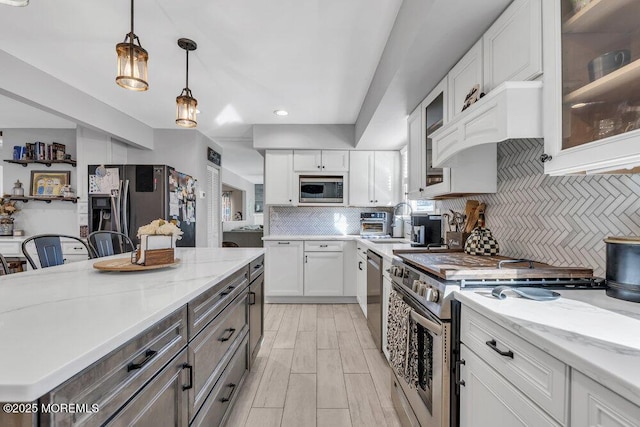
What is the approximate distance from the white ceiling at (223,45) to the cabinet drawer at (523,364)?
1899mm

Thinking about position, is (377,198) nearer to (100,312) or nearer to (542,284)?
(542,284)

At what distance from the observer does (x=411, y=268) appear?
1675 millimetres

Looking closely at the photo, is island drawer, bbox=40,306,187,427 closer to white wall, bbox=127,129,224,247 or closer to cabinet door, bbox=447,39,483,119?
cabinet door, bbox=447,39,483,119

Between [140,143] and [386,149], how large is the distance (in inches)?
139

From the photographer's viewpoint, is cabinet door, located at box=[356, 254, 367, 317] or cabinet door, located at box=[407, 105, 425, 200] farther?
cabinet door, located at box=[356, 254, 367, 317]

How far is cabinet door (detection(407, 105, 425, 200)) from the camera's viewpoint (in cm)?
259

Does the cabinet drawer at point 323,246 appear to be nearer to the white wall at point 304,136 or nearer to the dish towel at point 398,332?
the white wall at point 304,136

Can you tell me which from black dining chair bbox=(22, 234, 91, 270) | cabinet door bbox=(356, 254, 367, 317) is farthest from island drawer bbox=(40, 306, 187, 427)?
cabinet door bbox=(356, 254, 367, 317)

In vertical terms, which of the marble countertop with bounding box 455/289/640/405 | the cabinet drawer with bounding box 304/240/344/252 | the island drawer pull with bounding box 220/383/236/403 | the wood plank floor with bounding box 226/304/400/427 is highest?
the marble countertop with bounding box 455/289/640/405

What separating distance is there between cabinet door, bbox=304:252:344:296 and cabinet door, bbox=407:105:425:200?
1602 mm

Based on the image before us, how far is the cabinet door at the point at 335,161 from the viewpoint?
4.31m

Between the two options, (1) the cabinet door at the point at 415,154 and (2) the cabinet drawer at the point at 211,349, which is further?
(1) the cabinet door at the point at 415,154

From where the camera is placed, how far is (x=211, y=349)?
1.41m

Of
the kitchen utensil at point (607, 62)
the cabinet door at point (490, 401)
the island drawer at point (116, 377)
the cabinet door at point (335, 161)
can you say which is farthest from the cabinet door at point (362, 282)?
the kitchen utensil at point (607, 62)
